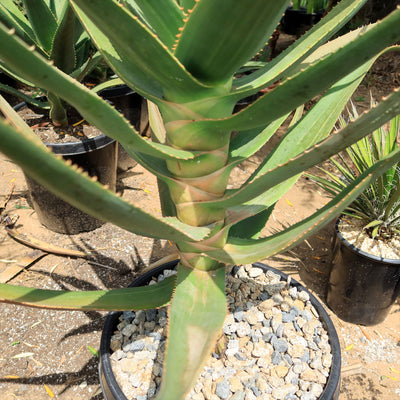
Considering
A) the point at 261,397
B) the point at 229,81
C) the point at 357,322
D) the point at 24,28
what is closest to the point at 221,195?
the point at 229,81

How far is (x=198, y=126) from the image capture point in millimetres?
681

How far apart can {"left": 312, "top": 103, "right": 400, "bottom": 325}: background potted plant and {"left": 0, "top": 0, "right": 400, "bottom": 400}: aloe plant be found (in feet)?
3.18

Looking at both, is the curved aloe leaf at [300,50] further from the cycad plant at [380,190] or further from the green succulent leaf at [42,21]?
the green succulent leaf at [42,21]

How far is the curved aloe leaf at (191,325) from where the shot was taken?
641mm

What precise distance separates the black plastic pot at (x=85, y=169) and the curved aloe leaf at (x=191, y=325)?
1.31m

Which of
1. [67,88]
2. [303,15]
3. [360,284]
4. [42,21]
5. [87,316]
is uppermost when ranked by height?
[67,88]

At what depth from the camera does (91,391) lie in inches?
58.7

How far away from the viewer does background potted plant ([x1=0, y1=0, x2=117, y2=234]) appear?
186 centimetres

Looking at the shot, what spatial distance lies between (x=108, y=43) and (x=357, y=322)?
66.6 inches

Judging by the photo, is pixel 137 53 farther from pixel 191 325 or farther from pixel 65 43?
pixel 65 43

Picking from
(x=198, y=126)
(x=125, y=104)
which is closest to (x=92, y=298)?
(x=198, y=126)

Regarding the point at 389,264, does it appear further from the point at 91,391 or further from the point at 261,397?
the point at 91,391

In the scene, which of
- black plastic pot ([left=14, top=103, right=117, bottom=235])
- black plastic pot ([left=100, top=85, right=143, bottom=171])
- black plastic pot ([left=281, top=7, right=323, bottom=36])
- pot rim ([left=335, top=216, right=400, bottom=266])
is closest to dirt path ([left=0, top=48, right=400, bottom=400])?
black plastic pot ([left=14, top=103, right=117, bottom=235])

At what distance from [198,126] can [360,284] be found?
1404 millimetres
